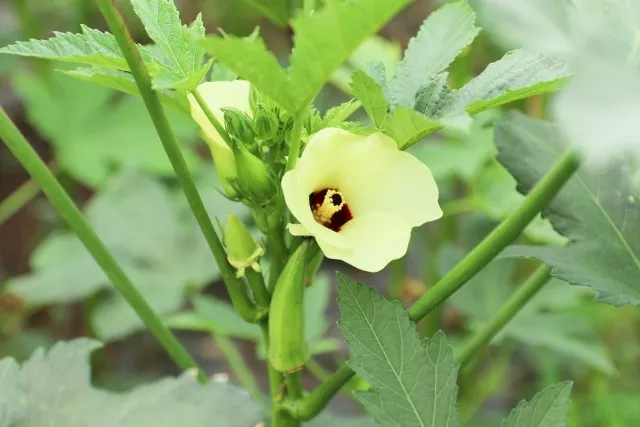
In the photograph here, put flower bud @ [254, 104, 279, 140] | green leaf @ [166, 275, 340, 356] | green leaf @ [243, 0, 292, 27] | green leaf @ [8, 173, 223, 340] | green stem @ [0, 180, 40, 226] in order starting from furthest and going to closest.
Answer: green stem @ [0, 180, 40, 226], green leaf @ [8, 173, 223, 340], green leaf @ [166, 275, 340, 356], green leaf @ [243, 0, 292, 27], flower bud @ [254, 104, 279, 140]

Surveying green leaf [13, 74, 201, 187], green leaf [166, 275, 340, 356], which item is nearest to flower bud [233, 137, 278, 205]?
green leaf [166, 275, 340, 356]

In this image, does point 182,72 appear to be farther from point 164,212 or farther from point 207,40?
point 164,212

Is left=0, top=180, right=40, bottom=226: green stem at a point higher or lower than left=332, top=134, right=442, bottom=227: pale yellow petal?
lower

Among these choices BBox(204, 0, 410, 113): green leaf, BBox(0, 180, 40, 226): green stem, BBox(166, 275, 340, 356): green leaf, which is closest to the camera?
BBox(204, 0, 410, 113): green leaf

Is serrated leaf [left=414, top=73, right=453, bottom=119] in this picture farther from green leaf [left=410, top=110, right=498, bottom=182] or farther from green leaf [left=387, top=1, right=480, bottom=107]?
green leaf [left=410, top=110, right=498, bottom=182]

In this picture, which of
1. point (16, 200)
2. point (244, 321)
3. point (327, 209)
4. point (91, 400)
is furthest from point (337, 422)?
point (16, 200)

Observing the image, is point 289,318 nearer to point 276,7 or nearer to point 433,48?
point 433,48

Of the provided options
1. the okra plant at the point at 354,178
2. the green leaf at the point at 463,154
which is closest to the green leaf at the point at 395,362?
the okra plant at the point at 354,178

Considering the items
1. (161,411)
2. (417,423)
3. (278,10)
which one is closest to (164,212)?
(278,10)

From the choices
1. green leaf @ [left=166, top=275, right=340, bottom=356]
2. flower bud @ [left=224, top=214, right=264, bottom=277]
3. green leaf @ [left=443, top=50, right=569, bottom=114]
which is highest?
green leaf @ [left=443, top=50, right=569, bottom=114]
